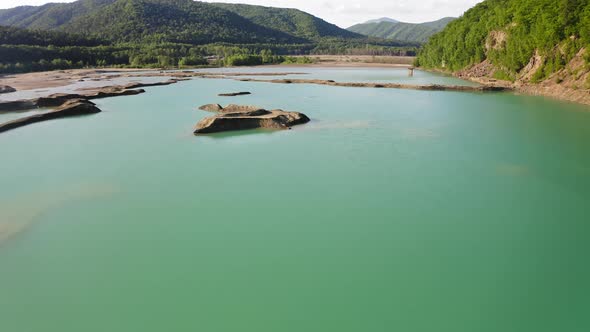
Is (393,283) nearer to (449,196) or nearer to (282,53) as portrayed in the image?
(449,196)

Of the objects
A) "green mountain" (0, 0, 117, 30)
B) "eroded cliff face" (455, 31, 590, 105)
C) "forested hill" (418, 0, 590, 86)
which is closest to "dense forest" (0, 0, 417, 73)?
"green mountain" (0, 0, 117, 30)

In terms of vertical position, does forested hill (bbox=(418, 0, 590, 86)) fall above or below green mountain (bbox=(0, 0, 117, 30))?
below

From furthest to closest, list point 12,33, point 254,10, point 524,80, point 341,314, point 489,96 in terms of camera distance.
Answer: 1. point 254,10
2. point 12,33
3. point 524,80
4. point 489,96
5. point 341,314

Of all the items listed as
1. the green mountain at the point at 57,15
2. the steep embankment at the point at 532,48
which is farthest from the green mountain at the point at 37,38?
the green mountain at the point at 57,15

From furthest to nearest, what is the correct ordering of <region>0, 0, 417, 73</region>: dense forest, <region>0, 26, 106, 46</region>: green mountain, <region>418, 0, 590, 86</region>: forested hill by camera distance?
1. <region>0, 26, 106, 46</region>: green mountain
2. <region>0, 0, 417, 73</region>: dense forest
3. <region>418, 0, 590, 86</region>: forested hill

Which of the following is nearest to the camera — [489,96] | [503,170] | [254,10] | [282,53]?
[503,170]

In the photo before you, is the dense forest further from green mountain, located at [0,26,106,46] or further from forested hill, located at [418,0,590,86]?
forested hill, located at [418,0,590,86]

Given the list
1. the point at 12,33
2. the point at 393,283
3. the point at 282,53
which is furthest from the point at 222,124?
the point at 282,53

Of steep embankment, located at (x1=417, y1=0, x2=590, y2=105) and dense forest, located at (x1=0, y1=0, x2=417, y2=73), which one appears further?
dense forest, located at (x1=0, y1=0, x2=417, y2=73)
